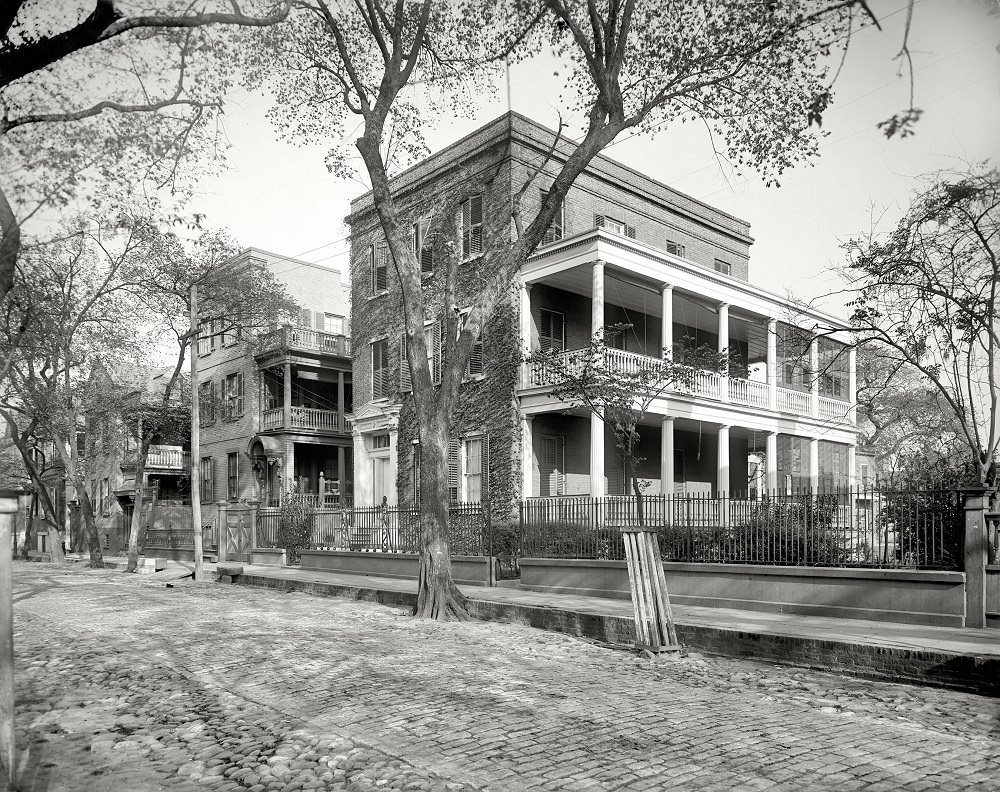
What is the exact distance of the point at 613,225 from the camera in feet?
86.2

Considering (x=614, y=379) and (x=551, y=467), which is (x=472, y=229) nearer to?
(x=551, y=467)

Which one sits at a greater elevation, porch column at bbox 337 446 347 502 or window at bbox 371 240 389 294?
window at bbox 371 240 389 294

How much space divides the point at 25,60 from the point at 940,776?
9.27 meters

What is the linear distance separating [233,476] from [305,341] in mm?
6925

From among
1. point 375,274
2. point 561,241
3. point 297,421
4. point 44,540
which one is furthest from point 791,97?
point 44,540

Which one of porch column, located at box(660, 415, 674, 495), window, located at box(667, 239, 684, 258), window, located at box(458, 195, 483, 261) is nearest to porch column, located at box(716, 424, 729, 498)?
porch column, located at box(660, 415, 674, 495)

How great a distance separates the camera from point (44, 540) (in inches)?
1823

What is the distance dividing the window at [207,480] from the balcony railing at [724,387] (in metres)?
20.8

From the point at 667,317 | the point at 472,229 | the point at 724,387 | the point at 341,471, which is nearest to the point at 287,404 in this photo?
the point at 341,471

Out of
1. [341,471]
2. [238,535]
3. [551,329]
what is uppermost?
[551,329]

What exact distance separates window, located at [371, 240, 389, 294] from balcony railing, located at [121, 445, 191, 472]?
1711 cm

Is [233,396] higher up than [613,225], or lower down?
lower down

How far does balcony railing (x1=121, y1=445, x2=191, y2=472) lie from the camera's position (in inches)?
1575

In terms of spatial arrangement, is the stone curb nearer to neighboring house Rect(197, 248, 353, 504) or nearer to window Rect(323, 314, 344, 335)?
neighboring house Rect(197, 248, 353, 504)
